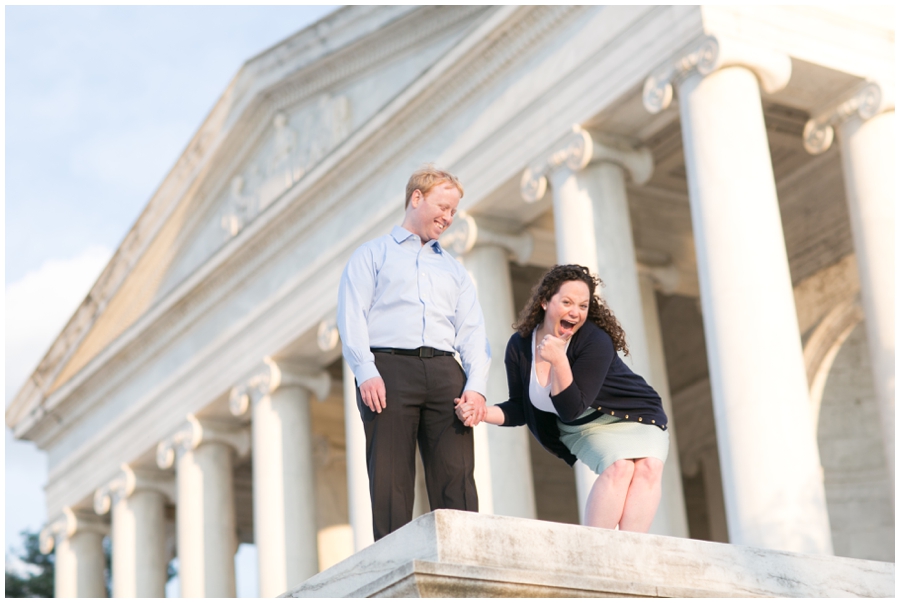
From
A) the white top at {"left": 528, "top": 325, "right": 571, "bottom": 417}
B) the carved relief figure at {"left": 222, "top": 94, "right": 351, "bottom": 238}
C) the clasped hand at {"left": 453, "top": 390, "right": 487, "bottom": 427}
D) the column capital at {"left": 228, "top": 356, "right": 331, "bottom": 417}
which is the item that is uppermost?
the carved relief figure at {"left": 222, "top": 94, "right": 351, "bottom": 238}

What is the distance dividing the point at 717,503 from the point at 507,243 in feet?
39.9

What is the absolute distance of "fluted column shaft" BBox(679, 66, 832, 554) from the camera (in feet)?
55.4

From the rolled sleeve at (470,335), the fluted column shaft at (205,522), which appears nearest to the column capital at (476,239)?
the fluted column shaft at (205,522)

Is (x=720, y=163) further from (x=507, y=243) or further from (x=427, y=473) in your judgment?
(x=427, y=473)

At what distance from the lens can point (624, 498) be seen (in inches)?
364

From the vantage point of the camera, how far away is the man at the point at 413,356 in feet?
30.1

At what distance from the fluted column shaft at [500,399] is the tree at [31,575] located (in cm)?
4052

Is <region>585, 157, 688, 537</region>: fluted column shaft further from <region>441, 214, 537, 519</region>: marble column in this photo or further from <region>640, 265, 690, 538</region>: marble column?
<region>441, 214, 537, 519</region>: marble column

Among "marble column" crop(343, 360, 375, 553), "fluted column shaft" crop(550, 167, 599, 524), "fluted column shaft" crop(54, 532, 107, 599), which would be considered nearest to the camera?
"fluted column shaft" crop(550, 167, 599, 524)

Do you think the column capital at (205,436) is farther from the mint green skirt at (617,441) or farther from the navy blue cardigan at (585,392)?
the mint green skirt at (617,441)

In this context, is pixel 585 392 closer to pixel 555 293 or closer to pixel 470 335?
pixel 555 293

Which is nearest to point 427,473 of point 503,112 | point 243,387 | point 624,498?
point 624,498

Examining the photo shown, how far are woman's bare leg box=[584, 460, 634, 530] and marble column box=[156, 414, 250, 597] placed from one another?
24.3 m

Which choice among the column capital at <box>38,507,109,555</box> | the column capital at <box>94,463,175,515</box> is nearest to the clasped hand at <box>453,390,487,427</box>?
the column capital at <box>94,463,175,515</box>
